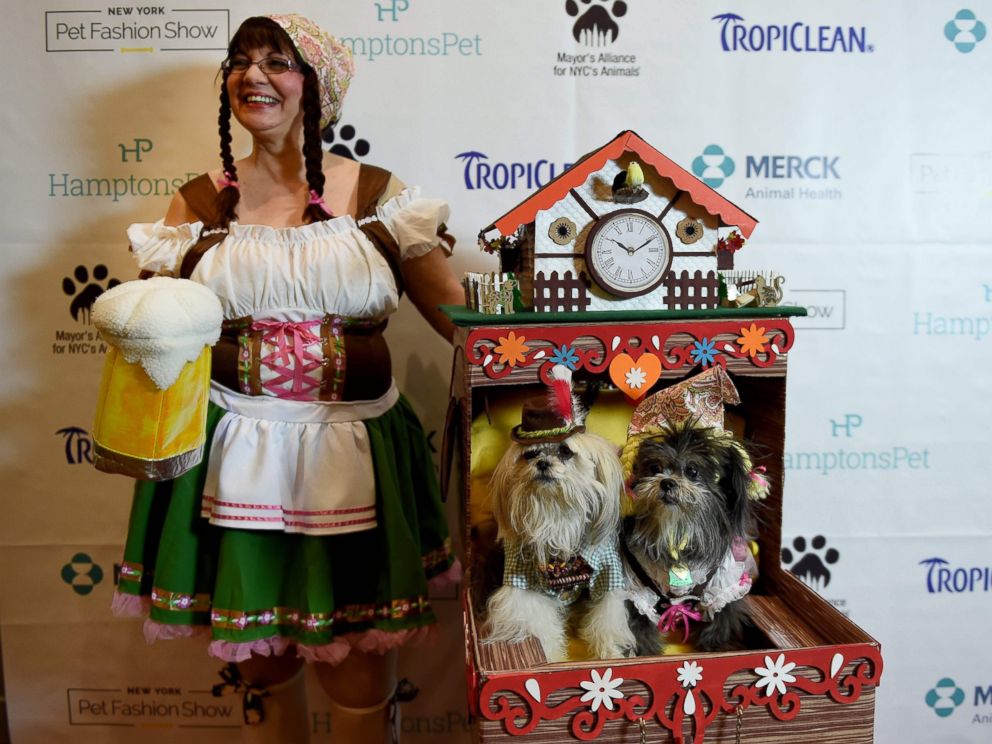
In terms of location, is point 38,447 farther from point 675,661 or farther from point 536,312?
point 675,661

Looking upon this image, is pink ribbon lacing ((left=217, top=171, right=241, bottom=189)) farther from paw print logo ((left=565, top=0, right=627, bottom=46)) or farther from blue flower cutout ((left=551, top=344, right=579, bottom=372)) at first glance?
paw print logo ((left=565, top=0, right=627, bottom=46))

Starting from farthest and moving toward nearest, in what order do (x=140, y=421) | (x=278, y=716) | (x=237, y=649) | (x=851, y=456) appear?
(x=851, y=456)
(x=278, y=716)
(x=237, y=649)
(x=140, y=421)

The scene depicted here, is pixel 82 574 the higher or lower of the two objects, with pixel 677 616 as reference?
lower

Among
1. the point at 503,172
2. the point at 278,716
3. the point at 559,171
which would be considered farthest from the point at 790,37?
the point at 278,716

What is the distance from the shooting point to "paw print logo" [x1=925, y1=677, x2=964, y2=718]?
196 centimetres

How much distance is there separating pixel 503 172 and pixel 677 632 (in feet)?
3.61

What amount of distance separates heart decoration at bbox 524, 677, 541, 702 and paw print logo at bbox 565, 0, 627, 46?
1.41 metres

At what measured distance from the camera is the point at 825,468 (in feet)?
6.23

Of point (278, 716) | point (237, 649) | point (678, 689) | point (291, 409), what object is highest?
point (291, 409)

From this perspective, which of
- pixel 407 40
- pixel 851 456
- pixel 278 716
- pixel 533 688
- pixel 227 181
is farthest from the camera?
pixel 851 456

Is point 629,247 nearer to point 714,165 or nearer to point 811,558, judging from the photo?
point 714,165

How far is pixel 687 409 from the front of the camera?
1.17 m

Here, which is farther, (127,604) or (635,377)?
(127,604)

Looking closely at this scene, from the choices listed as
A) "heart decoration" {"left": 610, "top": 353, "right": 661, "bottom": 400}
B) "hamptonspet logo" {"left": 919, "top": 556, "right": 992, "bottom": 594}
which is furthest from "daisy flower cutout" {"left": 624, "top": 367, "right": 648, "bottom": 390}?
"hamptonspet logo" {"left": 919, "top": 556, "right": 992, "bottom": 594}
